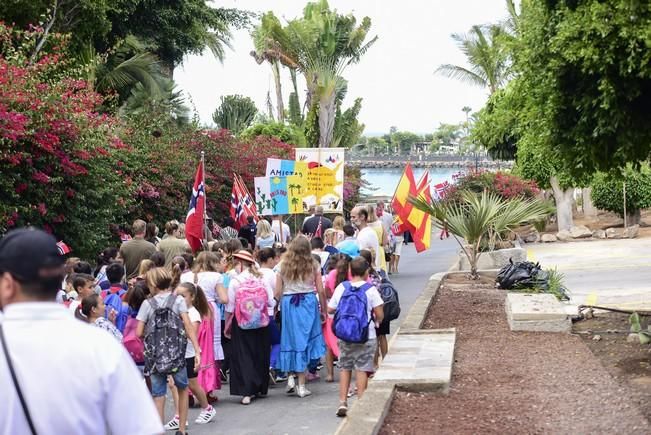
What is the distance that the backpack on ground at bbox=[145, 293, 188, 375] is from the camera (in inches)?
330

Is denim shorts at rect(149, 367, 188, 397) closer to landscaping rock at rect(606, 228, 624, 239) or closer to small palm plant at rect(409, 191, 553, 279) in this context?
small palm plant at rect(409, 191, 553, 279)

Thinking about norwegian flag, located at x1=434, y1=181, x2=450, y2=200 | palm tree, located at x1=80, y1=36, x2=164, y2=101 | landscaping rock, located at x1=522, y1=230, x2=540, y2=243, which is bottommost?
landscaping rock, located at x1=522, y1=230, x2=540, y2=243

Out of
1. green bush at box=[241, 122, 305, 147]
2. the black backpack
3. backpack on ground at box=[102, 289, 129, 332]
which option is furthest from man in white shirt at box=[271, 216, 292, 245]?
green bush at box=[241, 122, 305, 147]

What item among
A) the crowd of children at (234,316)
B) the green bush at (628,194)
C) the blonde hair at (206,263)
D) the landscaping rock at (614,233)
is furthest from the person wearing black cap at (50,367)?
the green bush at (628,194)

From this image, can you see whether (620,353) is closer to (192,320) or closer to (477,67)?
(192,320)

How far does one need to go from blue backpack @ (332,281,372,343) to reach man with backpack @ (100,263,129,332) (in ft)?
6.59

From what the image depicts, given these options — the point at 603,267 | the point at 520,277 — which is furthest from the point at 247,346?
the point at 603,267

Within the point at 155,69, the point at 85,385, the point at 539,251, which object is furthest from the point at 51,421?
the point at 155,69

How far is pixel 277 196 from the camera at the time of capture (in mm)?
19469

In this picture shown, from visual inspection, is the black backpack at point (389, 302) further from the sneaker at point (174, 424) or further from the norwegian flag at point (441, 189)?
the norwegian flag at point (441, 189)

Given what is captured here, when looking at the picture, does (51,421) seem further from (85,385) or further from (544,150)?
(544,150)

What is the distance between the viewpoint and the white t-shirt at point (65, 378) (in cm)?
317

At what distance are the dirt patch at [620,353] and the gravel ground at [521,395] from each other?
0.42ft

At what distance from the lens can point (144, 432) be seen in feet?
10.6
